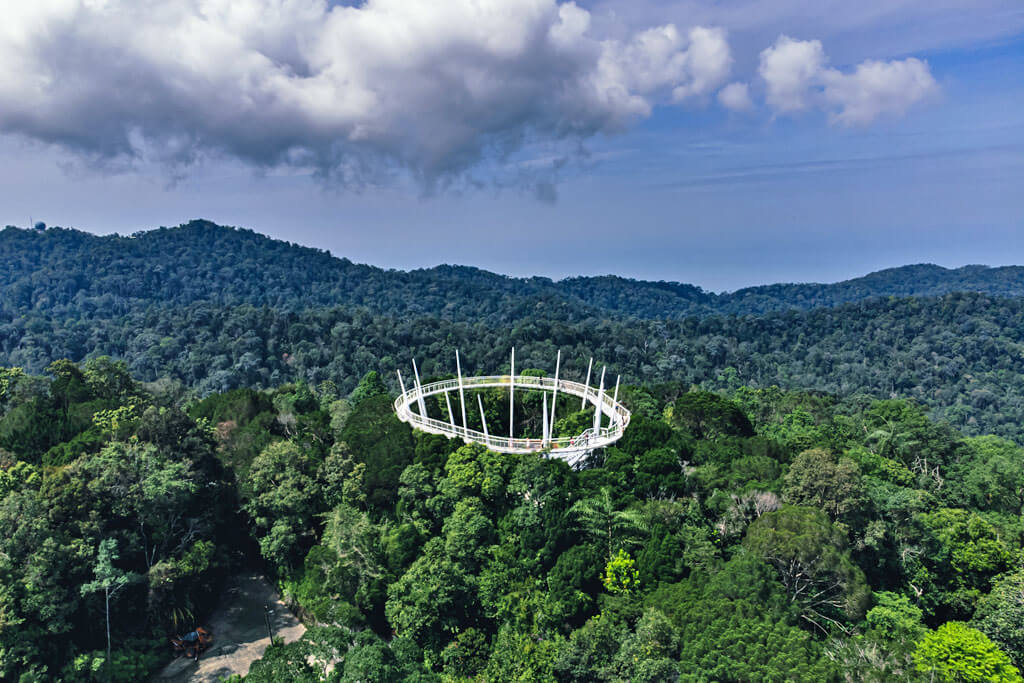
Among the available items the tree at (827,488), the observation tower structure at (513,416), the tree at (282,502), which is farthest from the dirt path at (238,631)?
the tree at (827,488)

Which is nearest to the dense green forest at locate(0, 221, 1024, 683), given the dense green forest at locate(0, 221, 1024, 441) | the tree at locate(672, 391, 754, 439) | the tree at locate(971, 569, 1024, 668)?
the tree at locate(971, 569, 1024, 668)

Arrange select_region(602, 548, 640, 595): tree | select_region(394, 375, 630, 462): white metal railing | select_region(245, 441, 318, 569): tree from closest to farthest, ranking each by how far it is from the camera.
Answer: select_region(602, 548, 640, 595): tree < select_region(245, 441, 318, 569): tree < select_region(394, 375, 630, 462): white metal railing

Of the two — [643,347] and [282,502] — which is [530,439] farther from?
[643,347]

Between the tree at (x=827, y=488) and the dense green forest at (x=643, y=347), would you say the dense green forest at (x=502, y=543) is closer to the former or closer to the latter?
the tree at (x=827, y=488)

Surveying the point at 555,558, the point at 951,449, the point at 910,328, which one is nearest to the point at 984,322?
the point at 910,328

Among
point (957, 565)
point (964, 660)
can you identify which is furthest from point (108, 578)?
point (957, 565)

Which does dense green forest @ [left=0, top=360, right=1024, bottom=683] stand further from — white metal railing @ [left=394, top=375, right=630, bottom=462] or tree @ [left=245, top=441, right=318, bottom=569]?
white metal railing @ [left=394, top=375, right=630, bottom=462]
